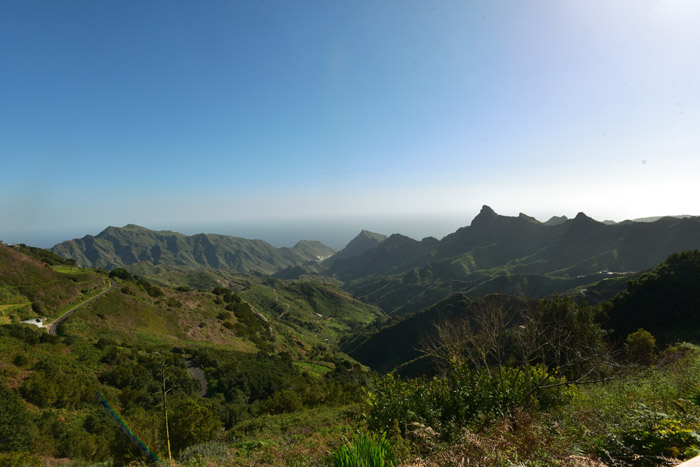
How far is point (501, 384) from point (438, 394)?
2295mm

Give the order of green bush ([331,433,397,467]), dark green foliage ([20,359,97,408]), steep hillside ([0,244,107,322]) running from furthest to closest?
steep hillside ([0,244,107,322]) < dark green foliage ([20,359,97,408]) < green bush ([331,433,397,467])

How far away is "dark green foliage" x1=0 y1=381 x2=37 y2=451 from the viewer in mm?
15289

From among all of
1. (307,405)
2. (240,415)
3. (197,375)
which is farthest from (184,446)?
(197,375)

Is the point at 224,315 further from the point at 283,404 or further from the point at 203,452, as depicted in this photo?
the point at 203,452

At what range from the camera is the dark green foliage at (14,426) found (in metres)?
15.3

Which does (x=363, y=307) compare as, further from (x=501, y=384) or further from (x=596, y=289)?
(x=501, y=384)

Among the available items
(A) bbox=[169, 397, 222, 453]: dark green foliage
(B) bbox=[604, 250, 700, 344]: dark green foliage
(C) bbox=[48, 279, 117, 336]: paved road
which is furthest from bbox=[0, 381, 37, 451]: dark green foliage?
(B) bbox=[604, 250, 700, 344]: dark green foliage

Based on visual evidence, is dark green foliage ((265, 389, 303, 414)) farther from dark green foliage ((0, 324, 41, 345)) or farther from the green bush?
dark green foliage ((0, 324, 41, 345))

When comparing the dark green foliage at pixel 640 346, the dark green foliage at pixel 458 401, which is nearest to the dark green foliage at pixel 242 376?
the dark green foliage at pixel 458 401

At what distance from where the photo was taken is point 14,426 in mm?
16125

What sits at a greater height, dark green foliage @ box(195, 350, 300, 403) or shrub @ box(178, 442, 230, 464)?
shrub @ box(178, 442, 230, 464)

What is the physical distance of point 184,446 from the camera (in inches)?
559

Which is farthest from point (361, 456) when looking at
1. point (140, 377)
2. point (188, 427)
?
point (140, 377)

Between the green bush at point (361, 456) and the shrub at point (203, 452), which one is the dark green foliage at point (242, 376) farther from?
the green bush at point (361, 456)
